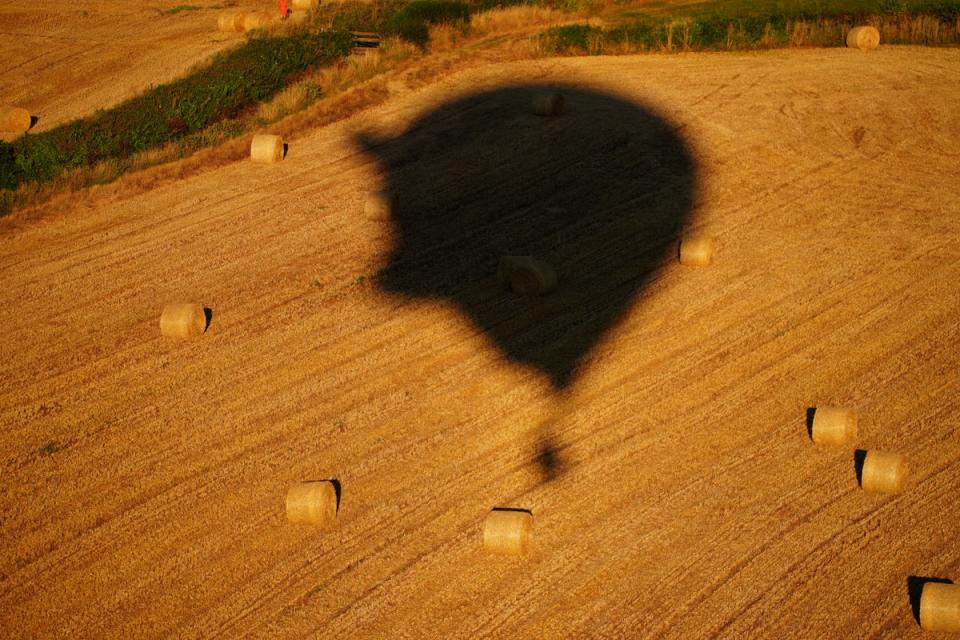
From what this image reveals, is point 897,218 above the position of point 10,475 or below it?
below

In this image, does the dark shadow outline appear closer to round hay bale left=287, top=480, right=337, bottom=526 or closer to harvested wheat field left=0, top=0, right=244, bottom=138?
round hay bale left=287, top=480, right=337, bottom=526

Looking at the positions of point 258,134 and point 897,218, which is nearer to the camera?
point 897,218

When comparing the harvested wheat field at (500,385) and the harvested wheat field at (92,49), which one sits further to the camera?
the harvested wheat field at (92,49)

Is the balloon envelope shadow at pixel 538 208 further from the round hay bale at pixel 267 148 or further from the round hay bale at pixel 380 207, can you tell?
the round hay bale at pixel 267 148

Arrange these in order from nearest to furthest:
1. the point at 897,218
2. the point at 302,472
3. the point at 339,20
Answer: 1. the point at 302,472
2. the point at 897,218
3. the point at 339,20

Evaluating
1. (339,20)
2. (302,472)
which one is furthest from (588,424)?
(339,20)

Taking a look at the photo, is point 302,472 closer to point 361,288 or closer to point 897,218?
point 361,288

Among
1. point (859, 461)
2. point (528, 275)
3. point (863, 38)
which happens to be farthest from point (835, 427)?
point (863, 38)

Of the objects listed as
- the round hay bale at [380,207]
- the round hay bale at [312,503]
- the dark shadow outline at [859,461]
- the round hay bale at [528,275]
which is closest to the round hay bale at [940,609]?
the dark shadow outline at [859,461]
